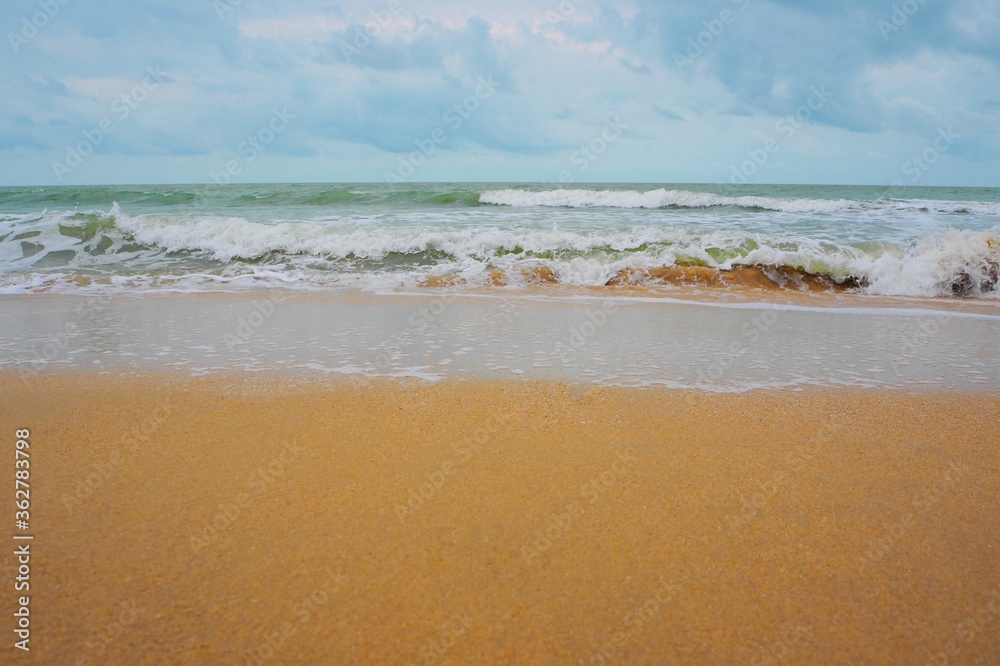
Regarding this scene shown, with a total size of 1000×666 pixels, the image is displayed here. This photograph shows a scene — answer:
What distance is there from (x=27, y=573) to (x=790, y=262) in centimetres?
923

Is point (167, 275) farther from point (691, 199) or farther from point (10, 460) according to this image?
point (691, 199)

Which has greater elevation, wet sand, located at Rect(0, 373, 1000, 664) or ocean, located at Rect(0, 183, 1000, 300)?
ocean, located at Rect(0, 183, 1000, 300)

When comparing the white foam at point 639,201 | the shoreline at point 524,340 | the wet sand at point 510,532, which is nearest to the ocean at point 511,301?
the shoreline at point 524,340

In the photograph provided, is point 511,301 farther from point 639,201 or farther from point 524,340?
point 639,201

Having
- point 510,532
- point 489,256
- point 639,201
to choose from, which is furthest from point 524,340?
point 639,201

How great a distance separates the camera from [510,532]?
6.34ft

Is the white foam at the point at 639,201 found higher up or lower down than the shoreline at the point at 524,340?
higher up

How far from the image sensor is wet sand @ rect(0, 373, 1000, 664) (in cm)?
151

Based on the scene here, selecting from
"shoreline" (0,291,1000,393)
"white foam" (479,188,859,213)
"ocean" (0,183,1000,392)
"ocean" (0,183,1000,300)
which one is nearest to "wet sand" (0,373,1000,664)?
"shoreline" (0,291,1000,393)

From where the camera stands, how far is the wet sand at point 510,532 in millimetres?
1515

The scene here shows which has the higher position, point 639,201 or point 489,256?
point 639,201

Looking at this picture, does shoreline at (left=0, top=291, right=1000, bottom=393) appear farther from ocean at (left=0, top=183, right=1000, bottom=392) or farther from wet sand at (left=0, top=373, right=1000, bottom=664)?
wet sand at (left=0, top=373, right=1000, bottom=664)

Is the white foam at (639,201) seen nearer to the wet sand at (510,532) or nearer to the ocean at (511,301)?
the ocean at (511,301)

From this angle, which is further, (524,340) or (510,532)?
(524,340)
